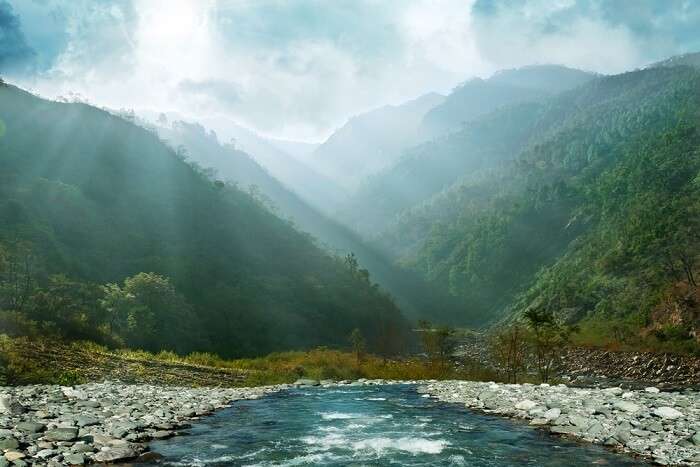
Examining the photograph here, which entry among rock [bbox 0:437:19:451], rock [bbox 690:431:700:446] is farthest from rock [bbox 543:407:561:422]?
rock [bbox 0:437:19:451]

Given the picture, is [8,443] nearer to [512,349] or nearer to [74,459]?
[74,459]

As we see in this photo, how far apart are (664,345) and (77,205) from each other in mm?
121923

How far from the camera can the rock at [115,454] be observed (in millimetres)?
13461

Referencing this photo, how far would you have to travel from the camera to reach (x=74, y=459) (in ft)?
42.3

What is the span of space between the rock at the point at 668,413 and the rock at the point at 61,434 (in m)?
21.2

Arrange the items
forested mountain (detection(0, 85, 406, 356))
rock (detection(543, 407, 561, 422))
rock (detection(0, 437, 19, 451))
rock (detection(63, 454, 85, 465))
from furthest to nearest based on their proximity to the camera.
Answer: forested mountain (detection(0, 85, 406, 356)), rock (detection(543, 407, 561, 422)), rock (detection(0, 437, 19, 451)), rock (detection(63, 454, 85, 465))

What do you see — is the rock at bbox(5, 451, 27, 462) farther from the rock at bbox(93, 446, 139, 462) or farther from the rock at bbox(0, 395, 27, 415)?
the rock at bbox(0, 395, 27, 415)

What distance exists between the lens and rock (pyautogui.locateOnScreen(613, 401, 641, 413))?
2127cm

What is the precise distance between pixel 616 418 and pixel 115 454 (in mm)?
17931

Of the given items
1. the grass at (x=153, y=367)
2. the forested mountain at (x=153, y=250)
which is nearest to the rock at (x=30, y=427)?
the grass at (x=153, y=367)

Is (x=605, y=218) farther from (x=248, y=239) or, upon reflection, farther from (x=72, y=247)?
(x=72, y=247)

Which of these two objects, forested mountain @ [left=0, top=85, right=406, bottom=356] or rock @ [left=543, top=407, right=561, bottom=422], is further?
forested mountain @ [left=0, top=85, right=406, bottom=356]

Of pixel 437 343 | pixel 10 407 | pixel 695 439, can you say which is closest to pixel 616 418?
pixel 695 439

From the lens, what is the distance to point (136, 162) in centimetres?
16250
